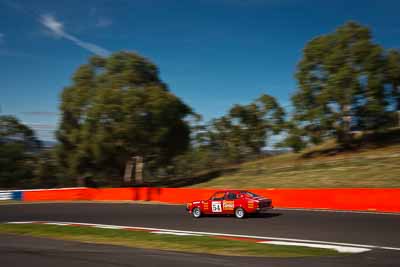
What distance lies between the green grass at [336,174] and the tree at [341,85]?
325cm

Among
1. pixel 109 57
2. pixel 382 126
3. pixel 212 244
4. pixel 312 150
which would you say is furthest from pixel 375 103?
pixel 212 244

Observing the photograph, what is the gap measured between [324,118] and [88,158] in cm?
2685

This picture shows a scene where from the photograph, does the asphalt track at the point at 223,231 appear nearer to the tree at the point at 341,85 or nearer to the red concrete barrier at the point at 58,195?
the red concrete barrier at the point at 58,195

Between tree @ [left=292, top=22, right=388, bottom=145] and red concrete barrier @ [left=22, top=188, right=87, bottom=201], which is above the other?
tree @ [left=292, top=22, right=388, bottom=145]

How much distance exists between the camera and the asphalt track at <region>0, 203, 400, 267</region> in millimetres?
8570

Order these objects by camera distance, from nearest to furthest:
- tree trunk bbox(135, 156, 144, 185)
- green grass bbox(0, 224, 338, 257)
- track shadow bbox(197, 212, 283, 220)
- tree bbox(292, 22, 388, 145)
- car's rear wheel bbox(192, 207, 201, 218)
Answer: green grass bbox(0, 224, 338, 257) < track shadow bbox(197, 212, 283, 220) < car's rear wheel bbox(192, 207, 201, 218) < tree bbox(292, 22, 388, 145) < tree trunk bbox(135, 156, 144, 185)

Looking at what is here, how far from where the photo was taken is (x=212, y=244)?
1123cm

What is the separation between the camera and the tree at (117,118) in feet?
148

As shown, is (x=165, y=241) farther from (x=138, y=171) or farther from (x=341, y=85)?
(x=138, y=171)

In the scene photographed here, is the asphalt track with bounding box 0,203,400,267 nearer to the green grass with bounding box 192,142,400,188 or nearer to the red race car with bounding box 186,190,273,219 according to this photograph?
the red race car with bounding box 186,190,273,219

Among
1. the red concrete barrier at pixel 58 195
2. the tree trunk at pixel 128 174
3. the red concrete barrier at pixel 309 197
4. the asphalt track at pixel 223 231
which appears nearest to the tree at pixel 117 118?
the tree trunk at pixel 128 174

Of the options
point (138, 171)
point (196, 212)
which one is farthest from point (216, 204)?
point (138, 171)

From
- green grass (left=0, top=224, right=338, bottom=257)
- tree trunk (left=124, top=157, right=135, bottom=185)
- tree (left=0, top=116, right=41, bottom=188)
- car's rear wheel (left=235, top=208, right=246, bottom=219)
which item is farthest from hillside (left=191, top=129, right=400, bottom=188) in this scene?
tree (left=0, top=116, right=41, bottom=188)

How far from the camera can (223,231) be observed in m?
14.8
